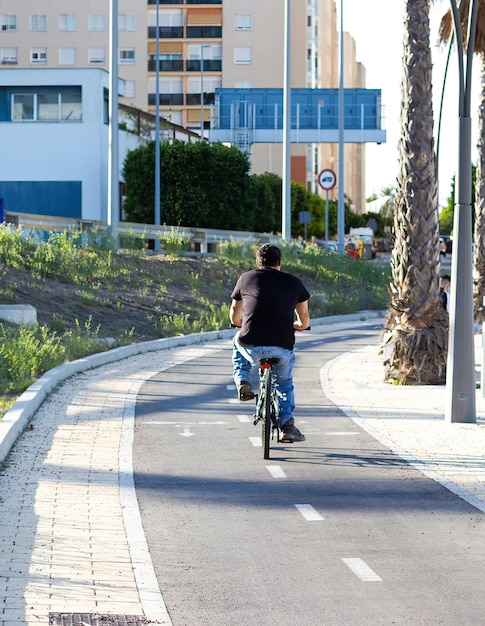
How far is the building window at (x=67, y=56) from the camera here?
105250mm

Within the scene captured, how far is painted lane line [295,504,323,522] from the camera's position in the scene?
8648 mm

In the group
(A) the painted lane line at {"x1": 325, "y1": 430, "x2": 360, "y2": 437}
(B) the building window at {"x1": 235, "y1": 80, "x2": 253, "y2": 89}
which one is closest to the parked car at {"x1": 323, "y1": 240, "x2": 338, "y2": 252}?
(A) the painted lane line at {"x1": 325, "y1": 430, "x2": 360, "y2": 437}

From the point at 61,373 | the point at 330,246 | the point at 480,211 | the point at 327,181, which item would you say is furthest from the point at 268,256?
the point at 330,246

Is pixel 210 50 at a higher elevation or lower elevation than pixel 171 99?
higher

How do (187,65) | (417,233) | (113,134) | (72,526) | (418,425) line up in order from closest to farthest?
(72,526) < (418,425) < (417,233) < (113,134) < (187,65)

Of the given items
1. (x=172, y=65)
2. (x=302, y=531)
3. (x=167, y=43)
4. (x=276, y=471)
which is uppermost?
(x=167, y=43)

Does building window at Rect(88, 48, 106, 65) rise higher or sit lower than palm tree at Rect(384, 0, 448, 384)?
higher

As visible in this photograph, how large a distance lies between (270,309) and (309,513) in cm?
277

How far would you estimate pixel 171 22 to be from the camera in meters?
105

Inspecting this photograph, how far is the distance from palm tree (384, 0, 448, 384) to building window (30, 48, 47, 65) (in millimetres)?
89903

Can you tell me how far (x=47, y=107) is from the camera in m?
54.0

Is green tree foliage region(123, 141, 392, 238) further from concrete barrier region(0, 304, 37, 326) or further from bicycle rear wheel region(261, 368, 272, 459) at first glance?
A: bicycle rear wheel region(261, 368, 272, 459)

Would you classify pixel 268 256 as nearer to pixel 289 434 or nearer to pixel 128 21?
pixel 289 434

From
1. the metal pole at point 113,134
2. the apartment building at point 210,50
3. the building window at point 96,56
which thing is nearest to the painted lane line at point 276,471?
the metal pole at point 113,134
